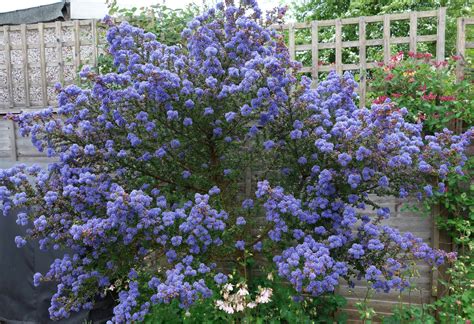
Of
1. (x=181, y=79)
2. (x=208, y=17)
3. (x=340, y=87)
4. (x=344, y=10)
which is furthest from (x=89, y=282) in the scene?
(x=344, y=10)

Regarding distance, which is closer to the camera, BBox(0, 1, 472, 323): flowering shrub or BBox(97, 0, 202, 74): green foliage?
BBox(0, 1, 472, 323): flowering shrub

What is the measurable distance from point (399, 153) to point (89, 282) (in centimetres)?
209

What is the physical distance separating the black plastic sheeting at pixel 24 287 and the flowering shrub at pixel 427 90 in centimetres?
291

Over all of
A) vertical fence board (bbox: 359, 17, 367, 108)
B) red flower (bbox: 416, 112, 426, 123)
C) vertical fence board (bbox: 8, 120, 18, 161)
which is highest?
vertical fence board (bbox: 359, 17, 367, 108)

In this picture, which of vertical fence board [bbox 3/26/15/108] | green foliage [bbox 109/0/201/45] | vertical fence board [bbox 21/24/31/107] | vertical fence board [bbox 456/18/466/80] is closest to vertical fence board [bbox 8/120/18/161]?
vertical fence board [bbox 21/24/31/107]

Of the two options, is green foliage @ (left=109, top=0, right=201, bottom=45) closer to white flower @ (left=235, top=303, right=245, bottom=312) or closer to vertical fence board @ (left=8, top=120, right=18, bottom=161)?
vertical fence board @ (left=8, top=120, right=18, bottom=161)

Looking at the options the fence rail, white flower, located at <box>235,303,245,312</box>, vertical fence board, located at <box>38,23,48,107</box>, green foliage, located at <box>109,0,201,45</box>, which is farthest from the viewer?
vertical fence board, located at <box>38,23,48,107</box>

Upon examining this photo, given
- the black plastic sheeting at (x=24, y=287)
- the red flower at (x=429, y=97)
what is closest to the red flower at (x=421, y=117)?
the red flower at (x=429, y=97)

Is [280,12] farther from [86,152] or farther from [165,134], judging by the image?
[86,152]

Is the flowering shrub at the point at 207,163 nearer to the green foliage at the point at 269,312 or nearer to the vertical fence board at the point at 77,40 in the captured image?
the green foliage at the point at 269,312

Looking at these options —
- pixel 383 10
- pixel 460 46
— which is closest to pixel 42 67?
pixel 460 46

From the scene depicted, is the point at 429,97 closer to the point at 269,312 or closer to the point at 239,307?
the point at 269,312

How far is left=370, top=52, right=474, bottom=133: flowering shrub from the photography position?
379cm

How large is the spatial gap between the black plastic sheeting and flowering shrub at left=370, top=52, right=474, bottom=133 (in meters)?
2.91
